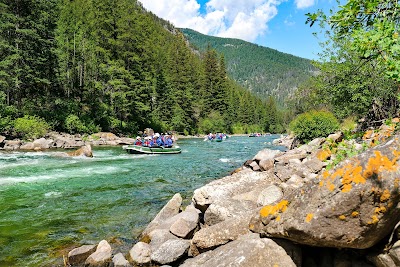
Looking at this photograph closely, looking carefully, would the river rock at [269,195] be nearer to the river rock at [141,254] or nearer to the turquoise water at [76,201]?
the river rock at [141,254]

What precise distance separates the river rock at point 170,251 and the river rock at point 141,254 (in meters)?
0.18

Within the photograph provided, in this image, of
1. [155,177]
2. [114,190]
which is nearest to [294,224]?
[114,190]

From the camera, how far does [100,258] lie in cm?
596

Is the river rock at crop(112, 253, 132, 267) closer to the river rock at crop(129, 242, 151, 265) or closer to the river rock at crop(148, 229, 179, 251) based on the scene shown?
the river rock at crop(129, 242, 151, 265)

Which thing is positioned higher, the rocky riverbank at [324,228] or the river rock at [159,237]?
the rocky riverbank at [324,228]

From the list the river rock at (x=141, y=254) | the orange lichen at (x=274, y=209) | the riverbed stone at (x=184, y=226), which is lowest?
the river rock at (x=141, y=254)

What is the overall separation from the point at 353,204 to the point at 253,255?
1.46 metres

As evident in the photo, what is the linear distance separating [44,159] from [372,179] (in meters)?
20.8

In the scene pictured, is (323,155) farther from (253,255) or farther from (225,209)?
(225,209)

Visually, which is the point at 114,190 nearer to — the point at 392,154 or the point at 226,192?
the point at 226,192

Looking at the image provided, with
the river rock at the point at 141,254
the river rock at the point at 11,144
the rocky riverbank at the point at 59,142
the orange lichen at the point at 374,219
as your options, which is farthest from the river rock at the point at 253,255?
the river rock at the point at 11,144

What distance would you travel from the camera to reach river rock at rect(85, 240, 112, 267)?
5.90m

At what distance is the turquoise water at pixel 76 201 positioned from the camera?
7046mm

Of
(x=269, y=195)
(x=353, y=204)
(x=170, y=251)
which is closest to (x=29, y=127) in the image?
(x=170, y=251)
